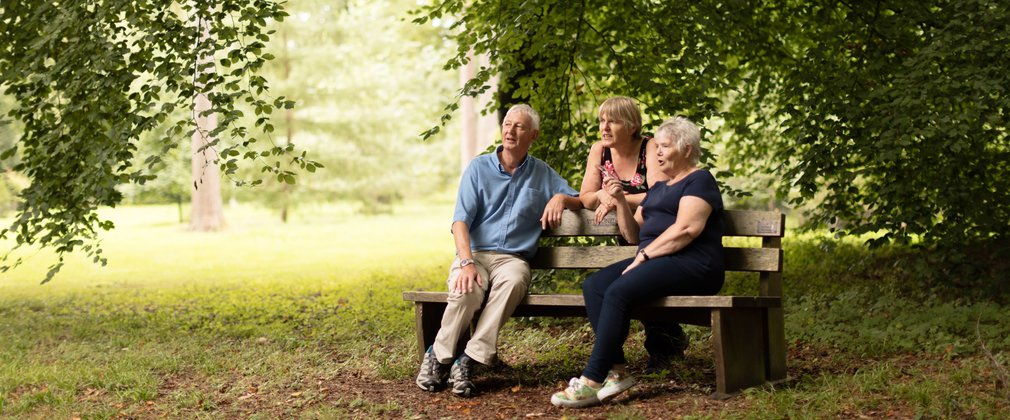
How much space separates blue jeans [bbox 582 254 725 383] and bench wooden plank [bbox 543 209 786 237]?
0.36m

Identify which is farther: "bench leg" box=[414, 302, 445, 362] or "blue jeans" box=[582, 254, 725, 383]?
"bench leg" box=[414, 302, 445, 362]

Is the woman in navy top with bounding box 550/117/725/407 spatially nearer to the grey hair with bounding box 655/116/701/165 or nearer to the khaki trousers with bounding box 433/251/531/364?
the grey hair with bounding box 655/116/701/165

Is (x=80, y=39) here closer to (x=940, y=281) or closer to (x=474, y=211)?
(x=474, y=211)

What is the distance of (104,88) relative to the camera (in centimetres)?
637

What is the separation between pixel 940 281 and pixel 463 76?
18768 mm

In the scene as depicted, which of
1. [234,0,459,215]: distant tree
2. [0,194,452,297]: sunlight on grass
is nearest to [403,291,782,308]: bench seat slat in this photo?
[0,194,452,297]: sunlight on grass

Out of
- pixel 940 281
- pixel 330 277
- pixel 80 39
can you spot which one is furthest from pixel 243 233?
pixel 940 281

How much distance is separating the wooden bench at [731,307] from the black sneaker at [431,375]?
0.74 ft

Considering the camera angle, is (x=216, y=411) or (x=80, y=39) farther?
(x=80, y=39)

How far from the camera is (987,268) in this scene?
7043 mm

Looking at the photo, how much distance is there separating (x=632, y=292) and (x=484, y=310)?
0.84 m

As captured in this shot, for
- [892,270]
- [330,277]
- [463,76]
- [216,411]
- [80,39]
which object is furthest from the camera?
[463,76]

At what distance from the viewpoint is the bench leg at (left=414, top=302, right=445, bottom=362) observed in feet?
17.1

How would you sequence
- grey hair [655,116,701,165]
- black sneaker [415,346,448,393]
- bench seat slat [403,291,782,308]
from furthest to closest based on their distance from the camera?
black sneaker [415,346,448,393], grey hair [655,116,701,165], bench seat slat [403,291,782,308]
